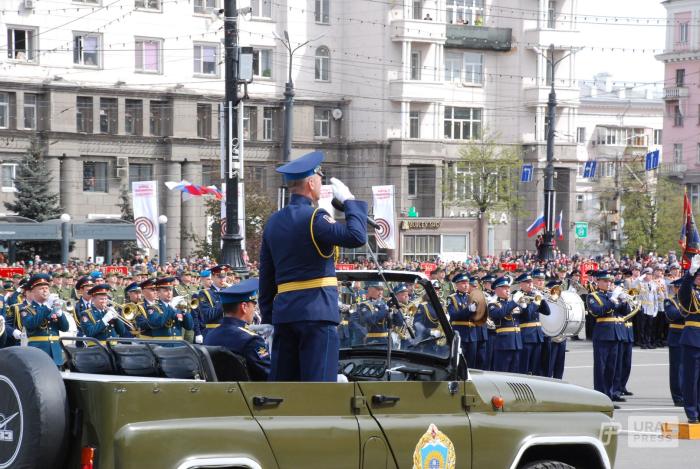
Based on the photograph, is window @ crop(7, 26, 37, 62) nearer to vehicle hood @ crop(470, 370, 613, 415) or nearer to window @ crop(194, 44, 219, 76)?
window @ crop(194, 44, 219, 76)

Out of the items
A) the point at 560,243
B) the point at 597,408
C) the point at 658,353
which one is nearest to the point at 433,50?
the point at 560,243

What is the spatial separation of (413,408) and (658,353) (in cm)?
2016

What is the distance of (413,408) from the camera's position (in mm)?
6551

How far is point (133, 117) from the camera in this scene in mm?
55656

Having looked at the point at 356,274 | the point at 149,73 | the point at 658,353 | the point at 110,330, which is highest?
the point at 149,73

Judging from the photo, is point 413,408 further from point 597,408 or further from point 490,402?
point 597,408

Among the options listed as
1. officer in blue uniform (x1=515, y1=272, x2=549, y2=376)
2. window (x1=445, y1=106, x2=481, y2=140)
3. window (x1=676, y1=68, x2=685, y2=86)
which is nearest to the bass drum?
officer in blue uniform (x1=515, y1=272, x2=549, y2=376)

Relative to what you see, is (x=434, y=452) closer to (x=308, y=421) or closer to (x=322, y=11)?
(x=308, y=421)

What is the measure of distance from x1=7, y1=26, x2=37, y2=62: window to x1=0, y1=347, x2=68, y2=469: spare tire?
48.1 metres

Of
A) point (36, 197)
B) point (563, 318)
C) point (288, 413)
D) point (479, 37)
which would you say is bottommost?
point (563, 318)

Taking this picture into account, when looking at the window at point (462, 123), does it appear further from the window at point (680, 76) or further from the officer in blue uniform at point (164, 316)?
the officer in blue uniform at point (164, 316)

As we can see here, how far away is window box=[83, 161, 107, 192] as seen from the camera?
54.8 meters

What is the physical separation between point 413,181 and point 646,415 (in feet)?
157

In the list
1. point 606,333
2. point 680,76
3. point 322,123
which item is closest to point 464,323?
point 606,333
